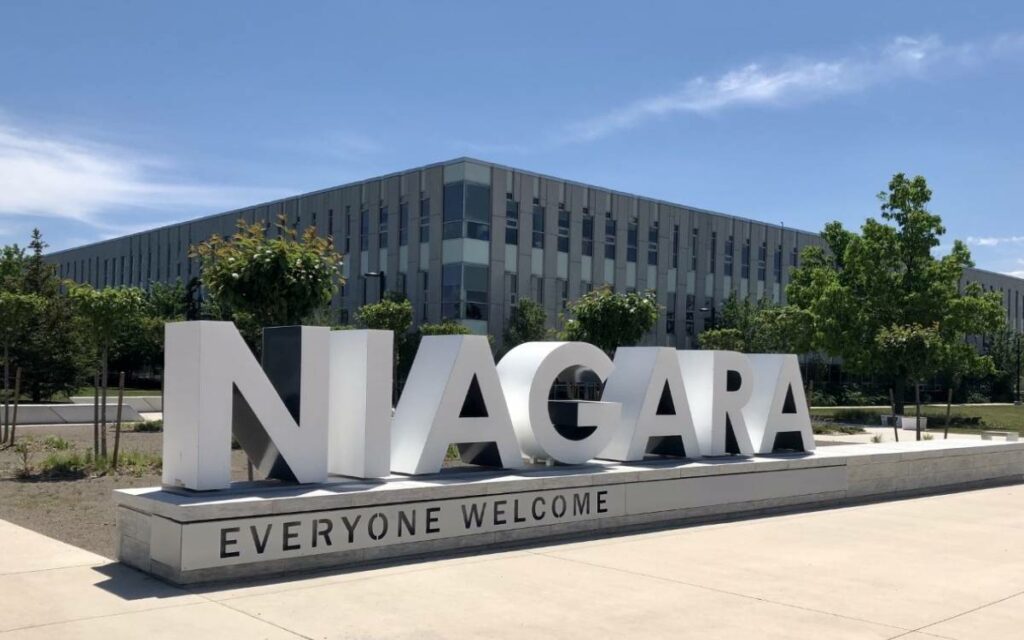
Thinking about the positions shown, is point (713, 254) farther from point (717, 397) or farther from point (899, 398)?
point (717, 397)

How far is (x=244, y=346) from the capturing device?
9.67m

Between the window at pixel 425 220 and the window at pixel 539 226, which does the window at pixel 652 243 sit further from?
the window at pixel 425 220

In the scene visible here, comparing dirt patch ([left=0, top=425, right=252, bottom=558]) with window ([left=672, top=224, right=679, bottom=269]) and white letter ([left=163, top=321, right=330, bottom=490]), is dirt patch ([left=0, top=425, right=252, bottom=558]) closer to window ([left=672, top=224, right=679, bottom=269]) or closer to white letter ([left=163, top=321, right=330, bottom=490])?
white letter ([left=163, top=321, right=330, bottom=490])

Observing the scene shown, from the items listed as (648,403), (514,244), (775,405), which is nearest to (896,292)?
(514,244)

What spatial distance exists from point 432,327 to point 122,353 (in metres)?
27.7

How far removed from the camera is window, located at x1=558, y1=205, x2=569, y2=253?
49281 mm

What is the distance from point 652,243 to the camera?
54.8m

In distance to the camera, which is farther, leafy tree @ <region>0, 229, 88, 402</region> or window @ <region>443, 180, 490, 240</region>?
window @ <region>443, 180, 490, 240</region>

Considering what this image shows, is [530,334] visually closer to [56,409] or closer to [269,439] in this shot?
[56,409]

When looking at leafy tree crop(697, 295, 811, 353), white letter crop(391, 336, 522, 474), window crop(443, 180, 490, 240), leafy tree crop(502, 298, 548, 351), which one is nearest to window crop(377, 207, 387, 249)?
window crop(443, 180, 490, 240)

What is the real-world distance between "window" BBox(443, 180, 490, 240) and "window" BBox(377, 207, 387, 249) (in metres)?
4.84

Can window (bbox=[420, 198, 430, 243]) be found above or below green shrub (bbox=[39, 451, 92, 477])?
above

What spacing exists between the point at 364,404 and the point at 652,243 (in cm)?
4558

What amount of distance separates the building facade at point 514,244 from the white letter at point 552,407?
26646 mm
